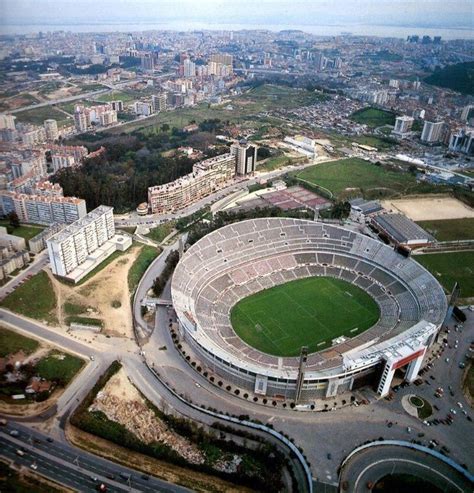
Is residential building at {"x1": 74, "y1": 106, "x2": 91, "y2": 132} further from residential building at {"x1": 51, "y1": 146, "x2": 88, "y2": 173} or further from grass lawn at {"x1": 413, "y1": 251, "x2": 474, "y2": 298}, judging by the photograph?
grass lawn at {"x1": 413, "y1": 251, "x2": 474, "y2": 298}

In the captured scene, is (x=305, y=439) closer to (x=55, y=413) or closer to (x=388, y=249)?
(x=55, y=413)

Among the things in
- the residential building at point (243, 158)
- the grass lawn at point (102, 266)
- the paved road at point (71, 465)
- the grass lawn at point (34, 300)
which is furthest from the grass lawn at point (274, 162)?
the paved road at point (71, 465)

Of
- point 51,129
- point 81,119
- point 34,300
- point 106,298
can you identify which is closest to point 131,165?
point 51,129

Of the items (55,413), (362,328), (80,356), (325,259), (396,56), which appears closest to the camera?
(55,413)

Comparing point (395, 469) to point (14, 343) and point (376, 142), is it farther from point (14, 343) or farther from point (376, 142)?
point (376, 142)

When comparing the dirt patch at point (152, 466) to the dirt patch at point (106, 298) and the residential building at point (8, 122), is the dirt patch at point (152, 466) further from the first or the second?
the residential building at point (8, 122)

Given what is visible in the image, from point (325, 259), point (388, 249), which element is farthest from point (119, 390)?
point (388, 249)

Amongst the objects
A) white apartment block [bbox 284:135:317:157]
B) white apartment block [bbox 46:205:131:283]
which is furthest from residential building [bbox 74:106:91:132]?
white apartment block [bbox 46:205:131:283]
